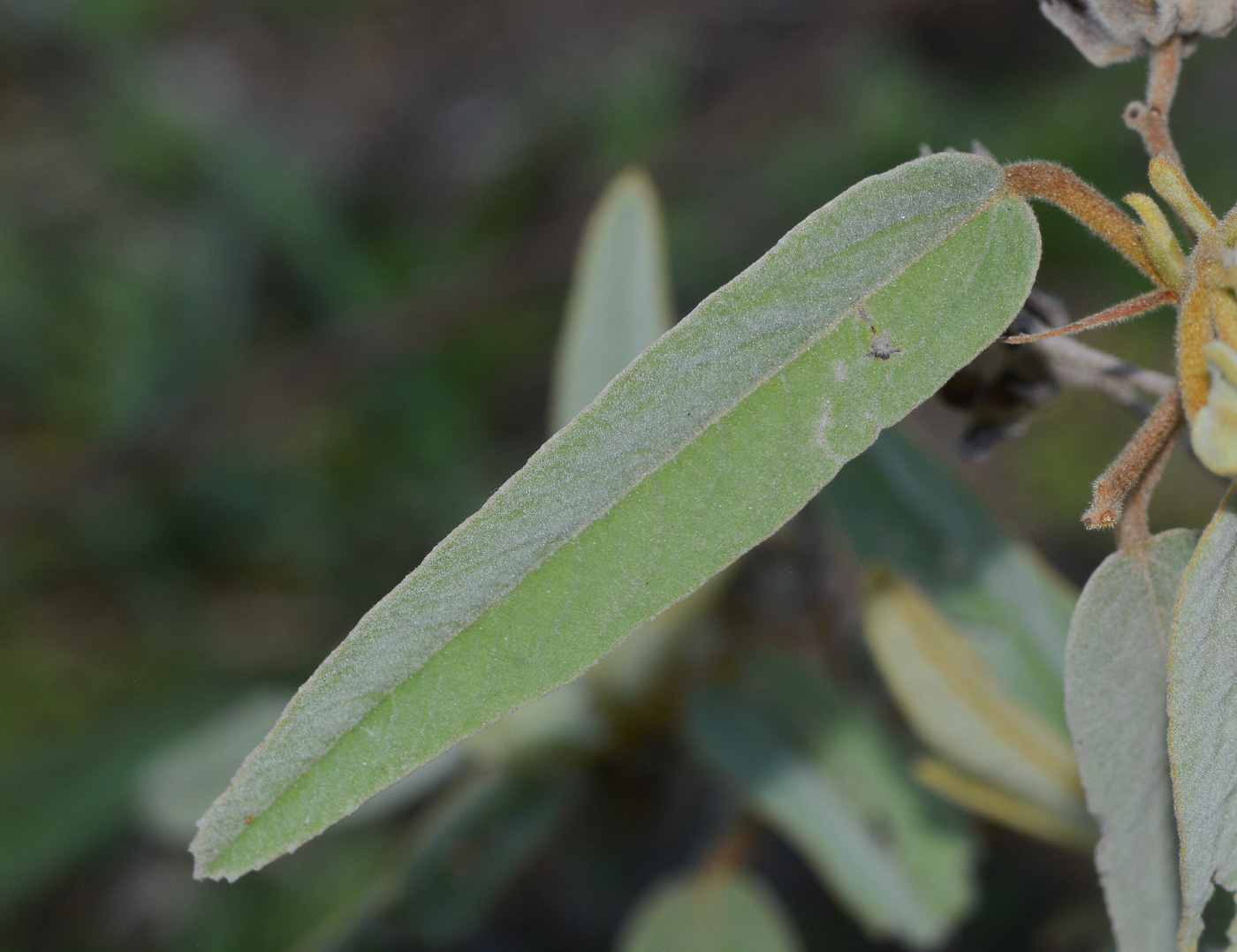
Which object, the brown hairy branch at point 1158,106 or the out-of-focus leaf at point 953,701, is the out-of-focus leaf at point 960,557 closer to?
the out-of-focus leaf at point 953,701

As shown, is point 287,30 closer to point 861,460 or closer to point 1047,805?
point 861,460

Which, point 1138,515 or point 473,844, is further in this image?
point 473,844

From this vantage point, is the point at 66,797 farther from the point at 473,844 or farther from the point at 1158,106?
the point at 1158,106

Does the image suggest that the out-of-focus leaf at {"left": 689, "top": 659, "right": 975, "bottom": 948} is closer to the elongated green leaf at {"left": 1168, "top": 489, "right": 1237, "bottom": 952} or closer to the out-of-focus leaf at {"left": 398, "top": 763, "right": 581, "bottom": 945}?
the out-of-focus leaf at {"left": 398, "top": 763, "right": 581, "bottom": 945}

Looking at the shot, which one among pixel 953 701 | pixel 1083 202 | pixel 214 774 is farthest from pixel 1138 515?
pixel 214 774

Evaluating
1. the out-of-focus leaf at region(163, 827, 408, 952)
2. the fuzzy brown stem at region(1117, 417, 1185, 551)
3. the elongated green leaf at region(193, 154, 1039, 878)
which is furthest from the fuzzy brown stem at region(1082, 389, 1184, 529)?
the out-of-focus leaf at region(163, 827, 408, 952)

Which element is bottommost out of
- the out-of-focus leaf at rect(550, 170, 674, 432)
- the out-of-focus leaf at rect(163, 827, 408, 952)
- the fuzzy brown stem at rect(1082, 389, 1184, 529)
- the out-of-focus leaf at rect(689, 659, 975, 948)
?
the out-of-focus leaf at rect(163, 827, 408, 952)
